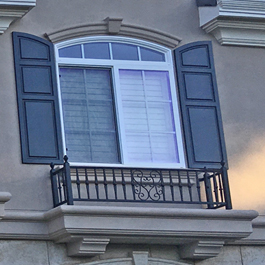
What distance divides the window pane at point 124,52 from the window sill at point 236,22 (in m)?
1.19

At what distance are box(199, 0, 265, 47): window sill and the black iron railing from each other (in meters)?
2.29

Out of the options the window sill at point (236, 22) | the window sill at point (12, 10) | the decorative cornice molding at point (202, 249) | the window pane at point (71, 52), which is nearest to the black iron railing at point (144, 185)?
the decorative cornice molding at point (202, 249)

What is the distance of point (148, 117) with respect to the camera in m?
13.7

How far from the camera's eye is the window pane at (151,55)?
14047 millimetres

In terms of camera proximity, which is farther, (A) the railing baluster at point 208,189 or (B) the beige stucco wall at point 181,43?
(A) the railing baluster at point 208,189

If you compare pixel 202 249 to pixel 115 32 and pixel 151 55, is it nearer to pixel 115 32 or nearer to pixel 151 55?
pixel 151 55

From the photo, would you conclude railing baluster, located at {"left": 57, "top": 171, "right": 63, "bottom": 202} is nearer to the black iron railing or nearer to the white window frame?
the black iron railing

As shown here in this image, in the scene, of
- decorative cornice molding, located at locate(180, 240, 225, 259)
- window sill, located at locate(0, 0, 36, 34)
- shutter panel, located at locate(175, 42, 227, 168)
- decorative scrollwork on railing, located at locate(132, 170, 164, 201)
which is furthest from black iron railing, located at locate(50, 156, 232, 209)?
window sill, located at locate(0, 0, 36, 34)

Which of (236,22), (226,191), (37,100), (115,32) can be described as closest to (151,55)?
(115,32)

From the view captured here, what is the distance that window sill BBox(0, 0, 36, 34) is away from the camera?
43.4 ft

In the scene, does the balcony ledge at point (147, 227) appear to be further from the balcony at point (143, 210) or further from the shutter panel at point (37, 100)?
the shutter panel at point (37, 100)

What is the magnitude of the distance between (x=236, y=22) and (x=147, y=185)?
3.03 m

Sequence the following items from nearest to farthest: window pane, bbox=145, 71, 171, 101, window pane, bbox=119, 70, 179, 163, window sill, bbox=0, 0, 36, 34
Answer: window sill, bbox=0, 0, 36, 34, window pane, bbox=119, 70, 179, 163, window pane, bbox=145, 71, 171, 101

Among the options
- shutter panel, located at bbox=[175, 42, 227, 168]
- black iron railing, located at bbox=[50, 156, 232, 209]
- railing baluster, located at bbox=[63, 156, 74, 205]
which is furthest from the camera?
shutter panel, located at bbox=[175, 42, 227, 168]
